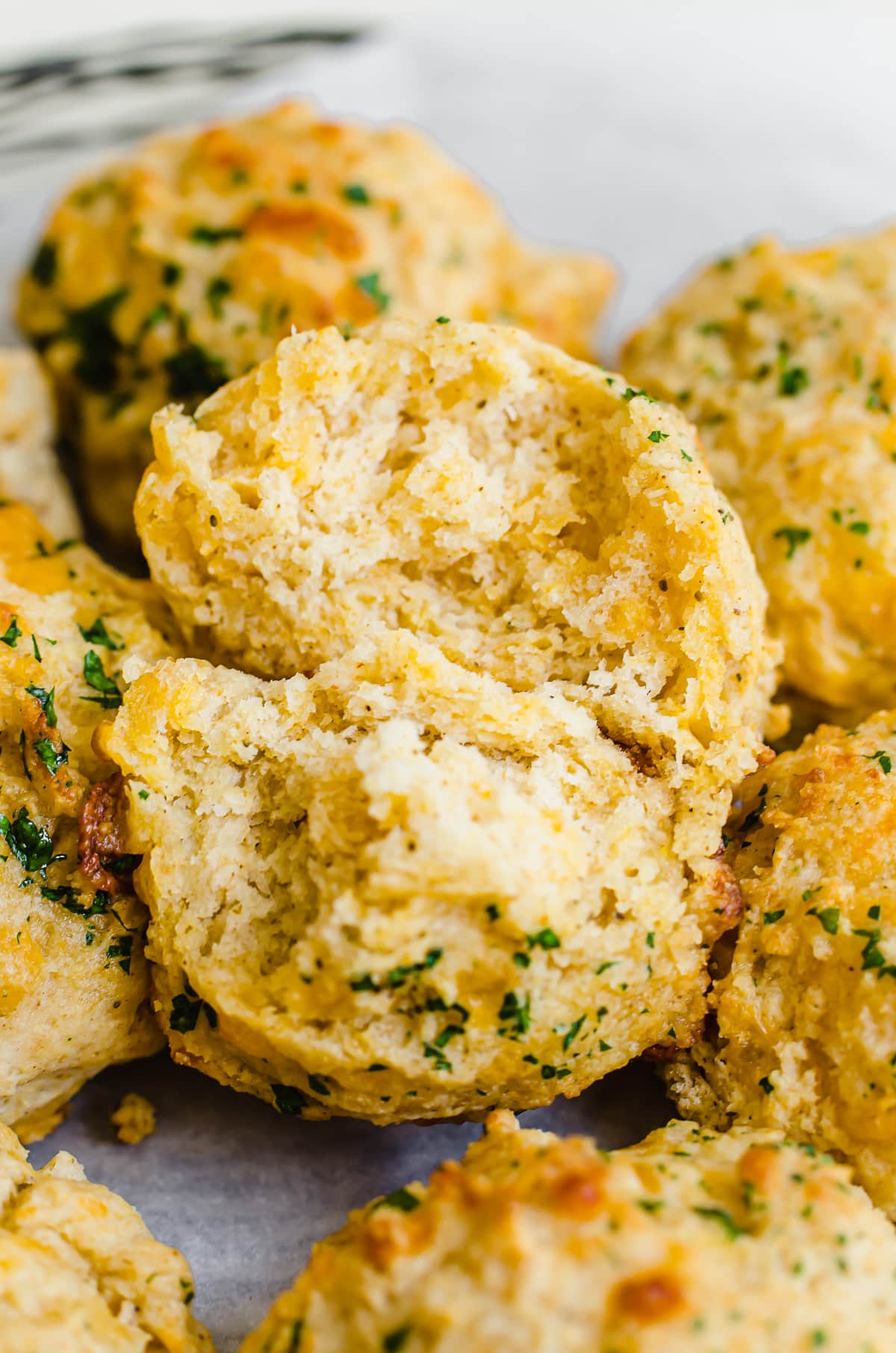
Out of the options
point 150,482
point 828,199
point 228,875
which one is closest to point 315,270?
point 150,482

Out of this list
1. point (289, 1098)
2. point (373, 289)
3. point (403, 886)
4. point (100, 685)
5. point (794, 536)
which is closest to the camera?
point (403, 886)

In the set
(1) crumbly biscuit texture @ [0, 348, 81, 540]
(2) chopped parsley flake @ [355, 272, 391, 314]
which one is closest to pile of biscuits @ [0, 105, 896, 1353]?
(1) crumbly biscuit texture @ [0, 348, 81, 540]

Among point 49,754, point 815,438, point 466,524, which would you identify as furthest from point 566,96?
point 49,754

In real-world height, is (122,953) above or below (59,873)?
below

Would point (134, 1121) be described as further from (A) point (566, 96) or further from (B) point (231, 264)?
(A) point (566, 96)

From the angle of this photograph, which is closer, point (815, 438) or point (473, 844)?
point (473, 844)

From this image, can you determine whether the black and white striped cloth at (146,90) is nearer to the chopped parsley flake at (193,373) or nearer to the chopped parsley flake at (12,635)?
the chopped parsley flake at (193,373)

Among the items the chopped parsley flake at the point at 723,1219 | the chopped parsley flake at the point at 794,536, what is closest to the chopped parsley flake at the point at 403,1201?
the chopped parsley flake at the point at 723,1219

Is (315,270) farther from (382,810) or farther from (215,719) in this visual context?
(382,810)
